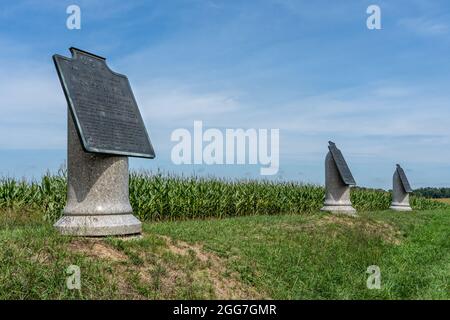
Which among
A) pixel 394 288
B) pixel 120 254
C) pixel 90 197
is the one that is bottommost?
pixel 394 288

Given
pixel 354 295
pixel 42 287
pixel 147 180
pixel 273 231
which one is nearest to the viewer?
pixel 42 287

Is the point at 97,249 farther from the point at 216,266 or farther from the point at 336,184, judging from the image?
the point at 336,184

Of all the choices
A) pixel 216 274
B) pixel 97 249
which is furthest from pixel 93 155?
pixel 216 274

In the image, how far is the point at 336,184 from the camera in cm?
1706

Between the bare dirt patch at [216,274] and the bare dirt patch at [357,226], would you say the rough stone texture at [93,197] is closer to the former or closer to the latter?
the bare dirt patch at [216,274]

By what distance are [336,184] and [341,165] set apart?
688 mm

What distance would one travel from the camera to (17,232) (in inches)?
301

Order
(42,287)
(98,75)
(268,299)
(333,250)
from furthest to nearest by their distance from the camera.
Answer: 1. (333,250)
2. (98,75)
3. (268,299)
4. (42,287)

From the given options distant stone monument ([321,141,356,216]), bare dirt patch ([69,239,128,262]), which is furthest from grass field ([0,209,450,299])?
distant stone monument ([321,141,356,216])

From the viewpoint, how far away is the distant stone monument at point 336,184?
55.2 ft

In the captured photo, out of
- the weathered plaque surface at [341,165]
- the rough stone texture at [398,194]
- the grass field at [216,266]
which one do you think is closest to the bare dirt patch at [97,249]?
the grass field at [216,266]

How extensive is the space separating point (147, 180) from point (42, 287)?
13.0m

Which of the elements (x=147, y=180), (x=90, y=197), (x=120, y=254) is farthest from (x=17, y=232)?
(x=147, y=180)
